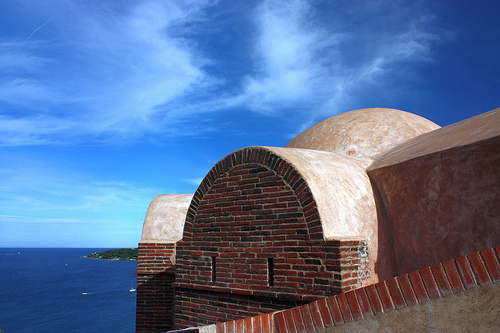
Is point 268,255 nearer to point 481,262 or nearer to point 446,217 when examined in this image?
point 446,217

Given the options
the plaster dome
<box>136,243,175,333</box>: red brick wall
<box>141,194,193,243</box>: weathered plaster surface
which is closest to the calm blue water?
<box>141,194,193,243</box>: weathered plaster surface

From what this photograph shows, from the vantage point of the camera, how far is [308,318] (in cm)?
331

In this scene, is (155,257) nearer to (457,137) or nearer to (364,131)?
(364,131)

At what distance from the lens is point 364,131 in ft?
28.8

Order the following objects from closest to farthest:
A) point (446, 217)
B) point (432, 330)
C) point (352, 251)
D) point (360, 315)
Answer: point (432, 330), point (360, 315), point (352, 251), point (446, 217)

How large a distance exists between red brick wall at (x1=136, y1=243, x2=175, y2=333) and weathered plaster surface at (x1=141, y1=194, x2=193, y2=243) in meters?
0.36

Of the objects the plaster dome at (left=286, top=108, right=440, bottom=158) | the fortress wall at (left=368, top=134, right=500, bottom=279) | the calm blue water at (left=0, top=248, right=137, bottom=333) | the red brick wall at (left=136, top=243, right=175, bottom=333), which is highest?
the plaster dome at (left=286, top=108, right=440, bottom=158)

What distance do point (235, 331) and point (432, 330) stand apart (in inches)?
68.3

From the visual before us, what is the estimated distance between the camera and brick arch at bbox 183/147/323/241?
195 inches

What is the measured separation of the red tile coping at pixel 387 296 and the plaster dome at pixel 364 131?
5358 mm

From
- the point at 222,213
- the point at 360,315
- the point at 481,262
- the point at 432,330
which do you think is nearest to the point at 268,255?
the point at 222,213

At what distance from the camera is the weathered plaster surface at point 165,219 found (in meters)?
9.84

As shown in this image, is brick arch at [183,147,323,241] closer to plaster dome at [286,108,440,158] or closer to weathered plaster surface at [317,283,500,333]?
weathered plaster surface at [317,283,500,333]

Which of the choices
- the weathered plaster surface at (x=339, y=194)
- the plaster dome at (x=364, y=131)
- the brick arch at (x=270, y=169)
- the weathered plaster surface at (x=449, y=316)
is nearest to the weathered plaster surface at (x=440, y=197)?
the weathered plaster surface at (x=339, y=194)
